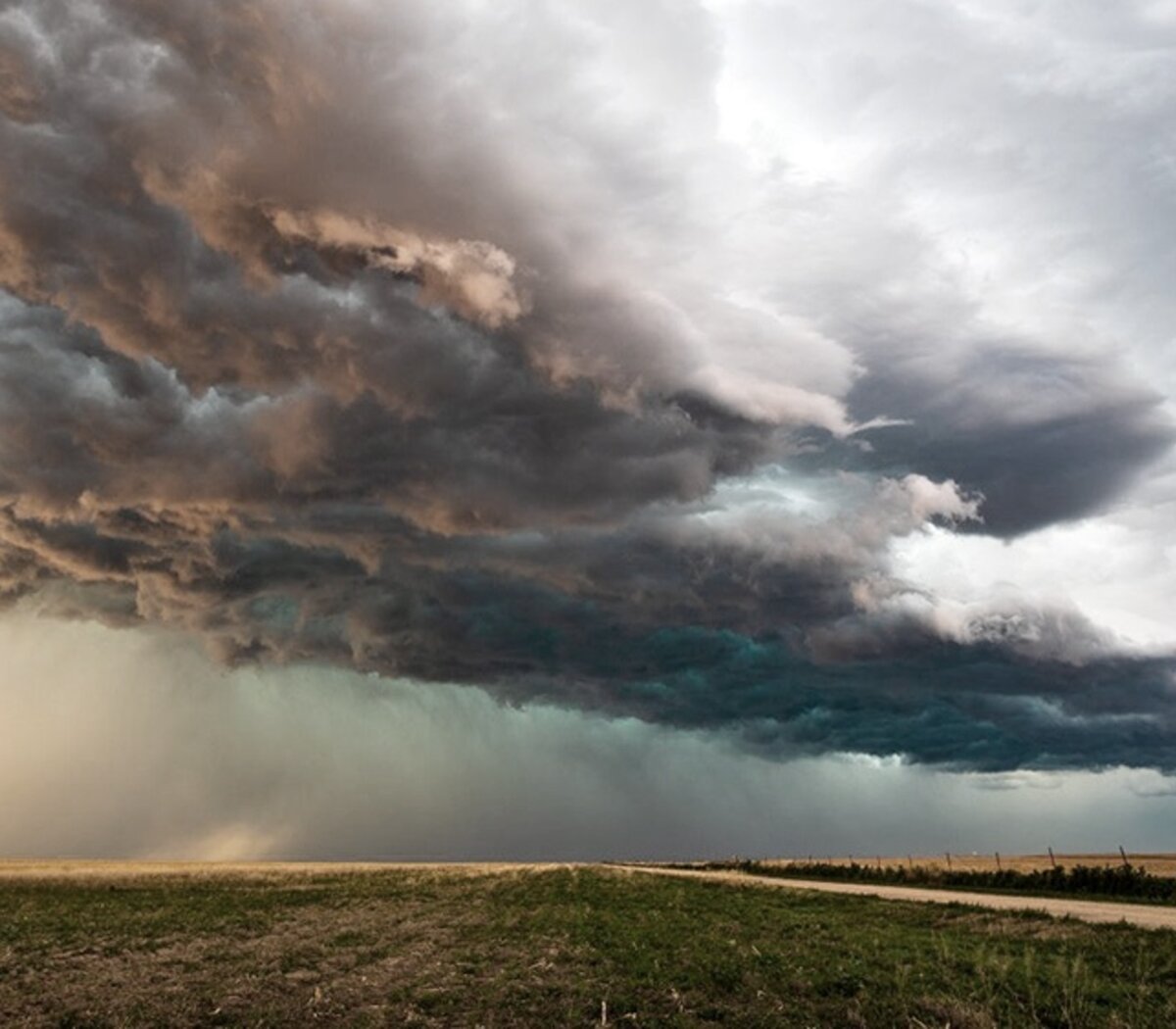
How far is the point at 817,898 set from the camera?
52.8 meters

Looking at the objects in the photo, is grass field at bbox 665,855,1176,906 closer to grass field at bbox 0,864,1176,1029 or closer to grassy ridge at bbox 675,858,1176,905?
grassy ridge at bbox 675,858,1176,905

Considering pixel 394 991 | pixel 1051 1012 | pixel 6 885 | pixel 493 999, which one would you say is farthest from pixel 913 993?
pixel 6 885

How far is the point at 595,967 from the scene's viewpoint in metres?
27.0

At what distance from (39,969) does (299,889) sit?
2014 inches

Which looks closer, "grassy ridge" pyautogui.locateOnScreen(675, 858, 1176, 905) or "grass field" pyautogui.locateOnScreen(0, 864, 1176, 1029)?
"grass field" pyautogui.locateOnScreen(0, 864, 1176, 1029)

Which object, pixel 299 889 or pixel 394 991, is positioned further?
pixel 299 889

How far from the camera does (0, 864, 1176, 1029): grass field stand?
20.7 meters

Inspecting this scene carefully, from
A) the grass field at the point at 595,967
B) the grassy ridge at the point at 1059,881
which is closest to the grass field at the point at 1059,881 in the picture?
the grassy ridge at the point at 1059,881

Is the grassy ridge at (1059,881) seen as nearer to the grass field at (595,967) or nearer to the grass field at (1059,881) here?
the grass field at (1059,881)

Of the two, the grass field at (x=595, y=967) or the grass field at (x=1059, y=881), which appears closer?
the grass field at (x=595, y=967)

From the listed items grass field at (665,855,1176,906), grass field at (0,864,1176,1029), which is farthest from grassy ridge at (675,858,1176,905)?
grass field at (0,864,1176,1029)

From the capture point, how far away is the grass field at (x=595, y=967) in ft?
67.9

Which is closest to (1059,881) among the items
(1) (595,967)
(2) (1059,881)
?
(2) (1059,881)

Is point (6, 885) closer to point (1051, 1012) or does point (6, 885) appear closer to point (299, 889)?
point (299, 889)
